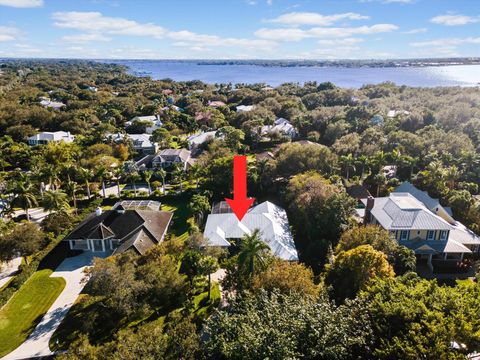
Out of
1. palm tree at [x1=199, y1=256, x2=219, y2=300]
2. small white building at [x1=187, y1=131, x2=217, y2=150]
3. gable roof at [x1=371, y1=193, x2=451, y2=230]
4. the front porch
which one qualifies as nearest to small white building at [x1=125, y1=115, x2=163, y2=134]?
small white building at [x1=187, y1=131, x2=217, y2=150]

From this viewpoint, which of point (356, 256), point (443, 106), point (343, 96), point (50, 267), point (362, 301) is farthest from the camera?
point (343, 96)

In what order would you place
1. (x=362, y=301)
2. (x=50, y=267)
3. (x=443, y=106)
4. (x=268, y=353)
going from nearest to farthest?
(x=268, y=353)
(x=362, y=301)
(x=50, y=267)
(x=443, y=106)

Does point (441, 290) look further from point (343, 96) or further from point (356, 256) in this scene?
point (343, 96)

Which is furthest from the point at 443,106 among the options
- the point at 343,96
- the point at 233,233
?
the point at 233,233

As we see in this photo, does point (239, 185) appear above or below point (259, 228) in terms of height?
above

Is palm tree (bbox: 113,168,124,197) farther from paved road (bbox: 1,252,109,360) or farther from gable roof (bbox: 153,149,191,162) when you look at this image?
paved road (bbox: 1,252,109,360)

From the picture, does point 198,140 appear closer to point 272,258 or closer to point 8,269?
point 8,269

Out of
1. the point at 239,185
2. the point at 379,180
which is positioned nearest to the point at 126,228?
the point at 239,185
